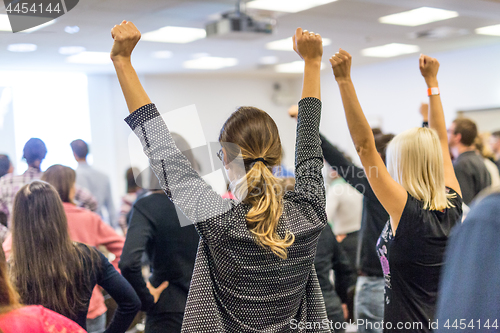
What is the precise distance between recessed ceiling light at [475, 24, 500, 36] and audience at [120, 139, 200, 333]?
17.6 ft

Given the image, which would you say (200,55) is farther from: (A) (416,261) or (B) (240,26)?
(A) (416,261)

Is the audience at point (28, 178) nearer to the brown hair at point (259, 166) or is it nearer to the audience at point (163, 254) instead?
the audience at point (163, 254)

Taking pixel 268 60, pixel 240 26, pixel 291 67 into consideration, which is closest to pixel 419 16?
pixel 240 26

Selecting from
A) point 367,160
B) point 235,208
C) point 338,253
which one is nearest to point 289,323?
point 235,208

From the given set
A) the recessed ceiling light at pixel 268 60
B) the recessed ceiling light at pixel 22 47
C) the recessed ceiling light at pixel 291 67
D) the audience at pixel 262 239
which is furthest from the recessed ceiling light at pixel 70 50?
the audience at pixel 262 239

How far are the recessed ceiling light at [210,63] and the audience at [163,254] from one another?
539 centimetres

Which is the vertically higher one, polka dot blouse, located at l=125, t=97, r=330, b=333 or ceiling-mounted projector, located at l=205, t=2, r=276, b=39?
ceiling-mounted projector, located at l=205, t=2, r=276, b=39

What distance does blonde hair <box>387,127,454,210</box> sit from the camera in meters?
1.44

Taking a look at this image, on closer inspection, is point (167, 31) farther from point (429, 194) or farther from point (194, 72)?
point (429, 194)

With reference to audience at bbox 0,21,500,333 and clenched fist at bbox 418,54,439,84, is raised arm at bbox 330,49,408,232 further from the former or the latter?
clenched fist at bbox 418,54,439,84

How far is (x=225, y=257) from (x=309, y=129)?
383mm

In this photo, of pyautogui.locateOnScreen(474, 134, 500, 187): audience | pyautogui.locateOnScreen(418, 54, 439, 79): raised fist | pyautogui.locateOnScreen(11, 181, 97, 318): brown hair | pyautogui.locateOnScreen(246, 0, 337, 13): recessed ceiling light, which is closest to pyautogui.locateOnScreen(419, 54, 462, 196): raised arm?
pyautogui.locateOnScreen(418, 54, 439, 79): raised fist

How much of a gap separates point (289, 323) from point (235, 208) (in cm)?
30

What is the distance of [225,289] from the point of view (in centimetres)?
97
